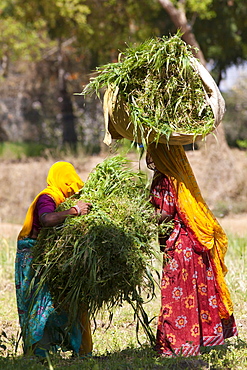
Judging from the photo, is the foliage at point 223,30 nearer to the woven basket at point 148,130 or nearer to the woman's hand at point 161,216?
the woven basket at point 148,130

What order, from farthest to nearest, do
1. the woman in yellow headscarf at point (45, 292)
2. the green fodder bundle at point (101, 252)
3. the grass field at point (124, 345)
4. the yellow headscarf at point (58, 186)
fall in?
the yellow headscarf at point (58, 186) → the woman in yellow headscarf at point (45, 292) → the grass field at point (124, 345) → the green fodder bundle at point (101, 252)

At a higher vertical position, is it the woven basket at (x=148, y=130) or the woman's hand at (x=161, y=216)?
the woven basket at (x=148, y=130)

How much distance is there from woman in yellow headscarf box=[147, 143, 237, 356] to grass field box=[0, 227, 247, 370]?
0.51 ft

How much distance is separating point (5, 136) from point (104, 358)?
25.4 m

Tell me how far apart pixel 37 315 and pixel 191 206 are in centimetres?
128

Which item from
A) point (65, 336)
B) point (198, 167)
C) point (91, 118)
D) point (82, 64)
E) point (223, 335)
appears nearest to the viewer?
point (65, 336)

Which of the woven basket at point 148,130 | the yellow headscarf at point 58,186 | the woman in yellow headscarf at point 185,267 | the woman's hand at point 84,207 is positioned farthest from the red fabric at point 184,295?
the yellow headscarf at point 58,186

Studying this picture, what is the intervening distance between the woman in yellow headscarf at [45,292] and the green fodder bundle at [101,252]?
8cm

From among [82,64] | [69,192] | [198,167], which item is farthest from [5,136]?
[69,192]

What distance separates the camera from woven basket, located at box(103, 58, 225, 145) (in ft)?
11.6

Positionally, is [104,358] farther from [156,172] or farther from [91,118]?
[91,118]

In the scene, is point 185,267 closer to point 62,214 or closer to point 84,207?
point 84,207

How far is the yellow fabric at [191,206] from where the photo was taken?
12.1 ft

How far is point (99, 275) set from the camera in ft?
11.1
